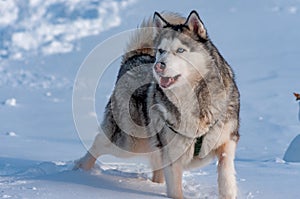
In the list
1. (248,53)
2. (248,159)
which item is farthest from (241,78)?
(248,159)

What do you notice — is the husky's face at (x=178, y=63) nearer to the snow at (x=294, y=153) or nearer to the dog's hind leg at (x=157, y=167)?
the dog's hind leg at (x=157, y=167)

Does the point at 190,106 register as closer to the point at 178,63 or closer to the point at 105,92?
the point at 178,63

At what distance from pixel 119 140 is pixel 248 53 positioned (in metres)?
8.17

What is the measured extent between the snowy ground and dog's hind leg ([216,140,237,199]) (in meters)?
0.16

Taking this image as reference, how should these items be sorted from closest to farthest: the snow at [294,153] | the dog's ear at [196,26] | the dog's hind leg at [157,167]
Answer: the dog's ear at [196,26] < the dog's hind leg at [157,167] < the snow at [294,153]

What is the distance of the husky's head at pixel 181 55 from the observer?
12.9 ft

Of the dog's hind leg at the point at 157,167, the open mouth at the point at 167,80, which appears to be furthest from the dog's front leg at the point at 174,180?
the open mouth at the point at 167,80

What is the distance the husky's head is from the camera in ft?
12.9

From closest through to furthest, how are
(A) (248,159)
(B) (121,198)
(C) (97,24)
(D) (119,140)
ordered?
1. (B) (121,198)
2. (D) (119,140)
3. (A) (248,159)
4. (C) (97,24)

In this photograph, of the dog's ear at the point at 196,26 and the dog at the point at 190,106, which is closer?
the dog at the point at 190,106

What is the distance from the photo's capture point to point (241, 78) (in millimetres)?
11055

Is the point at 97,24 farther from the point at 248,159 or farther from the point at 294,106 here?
the point at 248,159

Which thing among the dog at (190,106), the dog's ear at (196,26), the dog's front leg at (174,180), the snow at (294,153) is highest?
the dog's ear at (196,26)

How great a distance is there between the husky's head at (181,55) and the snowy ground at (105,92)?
82cm
